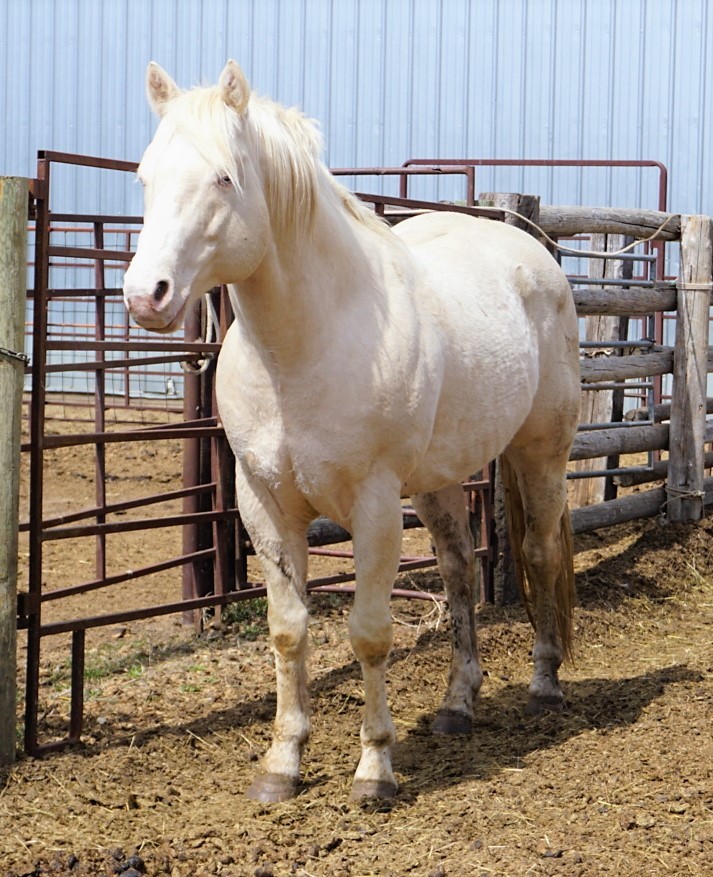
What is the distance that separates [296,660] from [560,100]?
10.3 m

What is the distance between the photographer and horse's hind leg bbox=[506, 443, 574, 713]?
14.7ft

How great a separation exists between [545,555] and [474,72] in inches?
360

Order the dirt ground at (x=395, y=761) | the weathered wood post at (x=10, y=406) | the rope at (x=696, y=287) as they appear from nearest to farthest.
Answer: the dirt ground at (x=395, y=761)
the weathered wood post at (x=10, y=406)
the rope at (x=696, y=287)

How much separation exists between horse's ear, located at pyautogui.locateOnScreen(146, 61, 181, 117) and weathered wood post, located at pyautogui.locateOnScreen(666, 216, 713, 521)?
461 cm

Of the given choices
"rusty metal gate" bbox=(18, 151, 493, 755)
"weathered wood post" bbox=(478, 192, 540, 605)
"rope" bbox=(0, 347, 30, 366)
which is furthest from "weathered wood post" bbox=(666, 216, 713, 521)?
"rope" bbox=(0, 347, 30, 366)

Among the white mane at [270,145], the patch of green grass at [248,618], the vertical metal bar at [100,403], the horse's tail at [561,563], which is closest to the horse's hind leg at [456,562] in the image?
the horse's tail at [561,563]

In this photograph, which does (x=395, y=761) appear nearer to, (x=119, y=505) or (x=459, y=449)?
(x=459, y=449)

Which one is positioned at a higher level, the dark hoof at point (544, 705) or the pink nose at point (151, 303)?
the pink nose at point (151, 303)

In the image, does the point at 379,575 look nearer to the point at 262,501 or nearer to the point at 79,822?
the point at 262,501

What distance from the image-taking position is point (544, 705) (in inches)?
172

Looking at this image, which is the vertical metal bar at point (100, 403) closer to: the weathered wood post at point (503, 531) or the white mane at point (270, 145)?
the white mane at point (270, 145)

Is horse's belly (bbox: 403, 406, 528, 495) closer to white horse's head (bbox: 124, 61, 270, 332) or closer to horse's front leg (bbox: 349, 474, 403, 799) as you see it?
horse's front leg (bbox: 349, 474, 403, 799)

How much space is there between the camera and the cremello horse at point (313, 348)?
2.94 metres

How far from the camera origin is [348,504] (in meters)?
3.44
